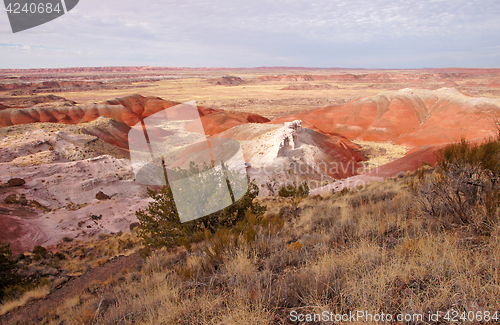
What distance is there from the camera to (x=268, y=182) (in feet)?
60.5

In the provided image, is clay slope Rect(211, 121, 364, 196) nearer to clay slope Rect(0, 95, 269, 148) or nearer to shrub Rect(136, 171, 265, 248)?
shrub Rect(136, 171, 265, 248)

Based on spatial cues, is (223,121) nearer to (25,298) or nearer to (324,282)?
(25,298)

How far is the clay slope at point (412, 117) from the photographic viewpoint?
3434cm

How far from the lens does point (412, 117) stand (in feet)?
140

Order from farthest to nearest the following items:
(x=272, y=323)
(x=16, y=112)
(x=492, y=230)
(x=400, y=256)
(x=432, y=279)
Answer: (x=16, y=112), (x=492, y=230), (x=400, y=256), (x=432, y=279), (x=272, y=323)

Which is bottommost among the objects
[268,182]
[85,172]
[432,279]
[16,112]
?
[268,182]

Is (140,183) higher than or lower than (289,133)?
lower

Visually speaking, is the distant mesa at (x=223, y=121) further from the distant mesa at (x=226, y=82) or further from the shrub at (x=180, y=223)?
the distant mesa at (x=226, y=82)

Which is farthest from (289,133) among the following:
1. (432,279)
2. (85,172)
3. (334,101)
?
(334,101)

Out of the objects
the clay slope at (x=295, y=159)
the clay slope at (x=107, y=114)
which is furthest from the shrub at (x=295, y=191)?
the clay slope at (x=107, y=114)

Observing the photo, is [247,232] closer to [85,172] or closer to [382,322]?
[382,322]

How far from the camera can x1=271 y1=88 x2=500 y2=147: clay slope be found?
1352 inches

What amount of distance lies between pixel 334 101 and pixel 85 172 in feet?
244

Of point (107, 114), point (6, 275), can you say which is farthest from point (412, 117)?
point (107, 114)
